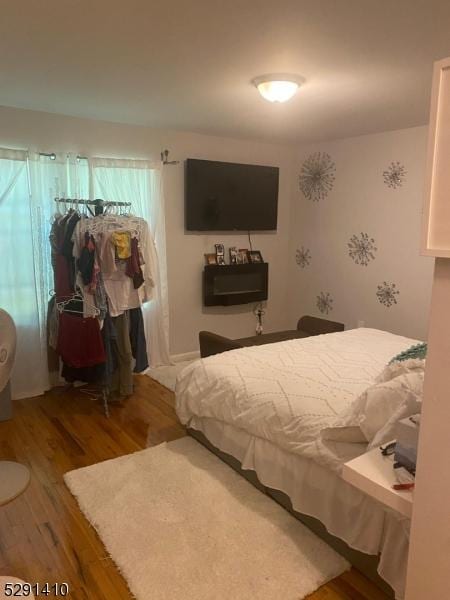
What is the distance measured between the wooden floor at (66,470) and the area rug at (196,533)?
66 millimetres

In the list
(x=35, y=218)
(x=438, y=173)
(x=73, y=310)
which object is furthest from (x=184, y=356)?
(x=438, y=173)

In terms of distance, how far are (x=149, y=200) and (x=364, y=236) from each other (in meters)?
2.21

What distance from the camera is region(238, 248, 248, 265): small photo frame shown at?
497cm

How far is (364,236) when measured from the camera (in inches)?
179

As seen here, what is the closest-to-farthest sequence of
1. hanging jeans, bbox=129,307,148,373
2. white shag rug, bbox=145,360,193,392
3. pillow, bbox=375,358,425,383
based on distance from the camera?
pillow, bbox=375,358,425,383
hanging jeans, bbox=129,307,148,373
white shag rug, bbox=145,360,193,392

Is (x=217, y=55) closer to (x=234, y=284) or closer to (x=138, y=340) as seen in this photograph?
(x=138, y=340)

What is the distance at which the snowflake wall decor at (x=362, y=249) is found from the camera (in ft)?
14.7

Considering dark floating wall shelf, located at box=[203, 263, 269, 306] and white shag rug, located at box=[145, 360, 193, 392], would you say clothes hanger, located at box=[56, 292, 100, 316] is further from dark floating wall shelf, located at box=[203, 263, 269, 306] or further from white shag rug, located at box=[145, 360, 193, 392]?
dark floating wall shelf, located at box=[203, 263, 269, 306]

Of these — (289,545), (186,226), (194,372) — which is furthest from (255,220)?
(289,545)

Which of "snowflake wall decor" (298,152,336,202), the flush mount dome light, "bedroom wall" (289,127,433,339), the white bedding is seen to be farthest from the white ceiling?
the white bedding

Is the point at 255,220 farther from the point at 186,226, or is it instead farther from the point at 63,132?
the point at 63,132

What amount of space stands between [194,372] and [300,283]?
2.80 m

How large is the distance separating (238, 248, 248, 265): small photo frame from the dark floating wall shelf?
5 centimetres

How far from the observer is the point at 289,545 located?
2.05 meters
